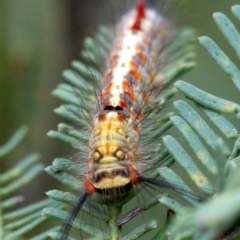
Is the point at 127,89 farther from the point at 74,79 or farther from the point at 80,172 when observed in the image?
the point at 80,172

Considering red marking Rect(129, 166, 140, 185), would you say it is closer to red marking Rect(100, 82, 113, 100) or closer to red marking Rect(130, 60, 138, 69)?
red marking Rect(100, 82, 113, 100)

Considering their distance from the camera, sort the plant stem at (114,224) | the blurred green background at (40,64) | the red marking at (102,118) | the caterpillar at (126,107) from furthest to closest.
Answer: the blurred green background at (40,64), the red marking at (102,118), the caterpillar at (126,107), the plant stem at (114,224)

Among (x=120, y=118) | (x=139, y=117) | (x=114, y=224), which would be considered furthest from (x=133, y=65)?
(x=114, y=224)

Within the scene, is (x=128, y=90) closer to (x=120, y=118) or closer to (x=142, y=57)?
(x=120, y=118)

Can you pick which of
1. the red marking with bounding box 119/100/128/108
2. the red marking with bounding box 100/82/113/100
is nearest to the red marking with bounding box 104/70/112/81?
the red marking with bounding box 100/82/113/100

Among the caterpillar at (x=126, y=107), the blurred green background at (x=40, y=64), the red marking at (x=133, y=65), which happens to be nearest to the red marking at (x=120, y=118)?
the caterpillar at (x=126, y=107)

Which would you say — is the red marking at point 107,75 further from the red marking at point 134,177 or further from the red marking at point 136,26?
the red marking at point 134,177
